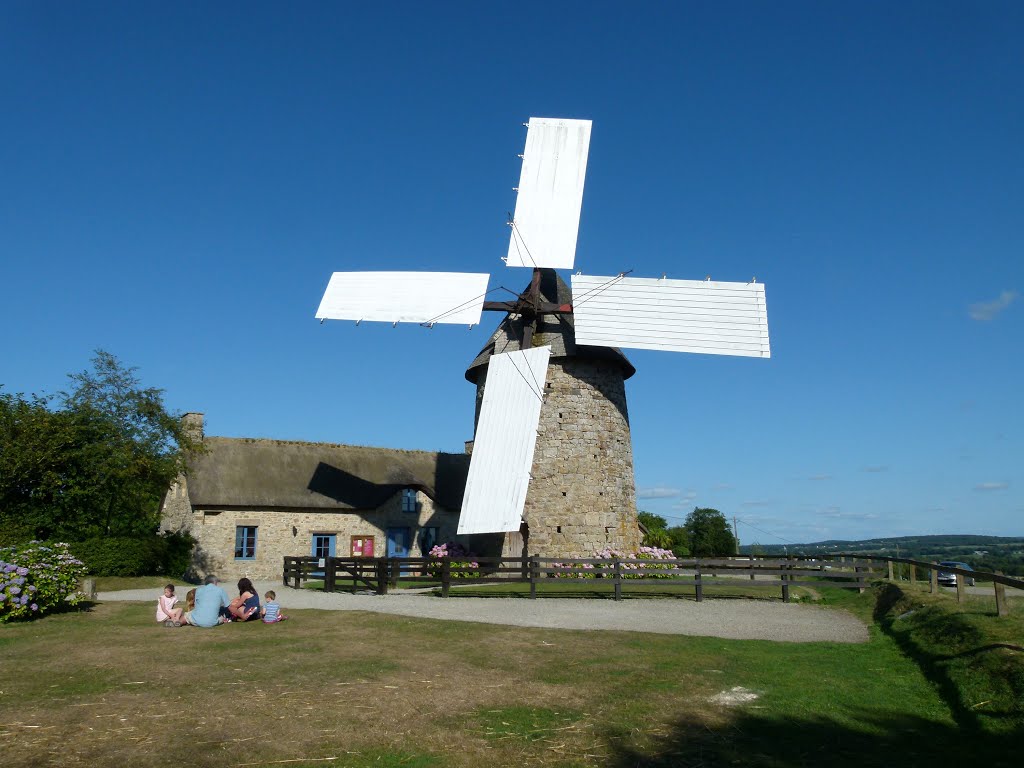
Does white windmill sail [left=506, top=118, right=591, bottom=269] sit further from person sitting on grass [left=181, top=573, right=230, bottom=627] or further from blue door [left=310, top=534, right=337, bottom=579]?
person sitting on grass [left=181, top=573, right=230, bottom=627]

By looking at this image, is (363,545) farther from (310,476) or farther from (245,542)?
(245,542)

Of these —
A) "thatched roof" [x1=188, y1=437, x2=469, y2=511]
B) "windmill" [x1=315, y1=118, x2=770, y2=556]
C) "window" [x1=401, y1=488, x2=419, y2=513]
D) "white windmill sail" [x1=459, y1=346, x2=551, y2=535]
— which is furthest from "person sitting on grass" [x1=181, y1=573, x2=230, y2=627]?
"window" [x1=401, y1=488, x2=419, y2=513]

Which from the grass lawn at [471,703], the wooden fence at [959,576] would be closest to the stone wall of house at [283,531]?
the grass lawn at [471,703]

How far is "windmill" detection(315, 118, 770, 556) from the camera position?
1903cm

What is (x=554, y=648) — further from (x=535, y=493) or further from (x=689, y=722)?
(x=535, y=493)

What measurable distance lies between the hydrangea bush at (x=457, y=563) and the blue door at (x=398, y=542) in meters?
5.42

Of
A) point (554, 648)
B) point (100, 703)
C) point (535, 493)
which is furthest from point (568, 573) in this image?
point (100, 703)

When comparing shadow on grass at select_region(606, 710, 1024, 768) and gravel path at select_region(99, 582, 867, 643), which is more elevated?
shadow on grass at select_region(606, 710, 1024, 768)

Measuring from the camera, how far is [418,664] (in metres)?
8.46

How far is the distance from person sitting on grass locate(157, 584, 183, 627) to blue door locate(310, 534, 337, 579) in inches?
530

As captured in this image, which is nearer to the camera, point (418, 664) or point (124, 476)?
point (418, 664)

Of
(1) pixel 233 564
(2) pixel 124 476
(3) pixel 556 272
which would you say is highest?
(3) pixel 556 272

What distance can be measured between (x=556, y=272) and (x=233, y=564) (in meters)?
13.6

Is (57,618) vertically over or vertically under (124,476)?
under
